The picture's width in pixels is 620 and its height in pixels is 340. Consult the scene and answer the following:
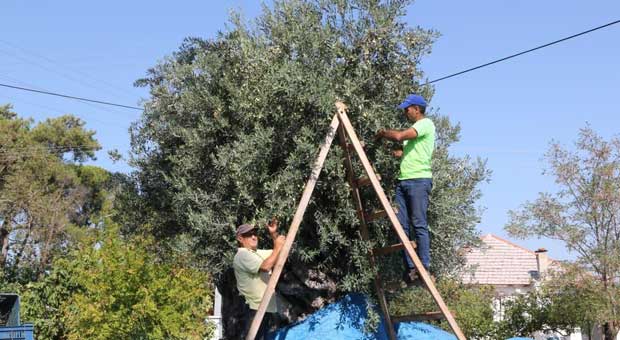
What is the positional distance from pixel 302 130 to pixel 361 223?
1.26 meters

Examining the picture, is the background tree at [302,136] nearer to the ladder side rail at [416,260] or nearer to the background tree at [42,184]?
the ladder side rail at [416,260]

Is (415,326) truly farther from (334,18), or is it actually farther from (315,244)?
(334,18)

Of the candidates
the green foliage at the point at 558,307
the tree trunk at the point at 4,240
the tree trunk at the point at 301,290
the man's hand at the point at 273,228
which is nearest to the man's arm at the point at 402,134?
the man's hand at the point at 273,228

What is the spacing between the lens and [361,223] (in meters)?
9.01

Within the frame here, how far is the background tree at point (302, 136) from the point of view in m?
8.99

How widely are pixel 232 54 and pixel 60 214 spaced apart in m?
28.9

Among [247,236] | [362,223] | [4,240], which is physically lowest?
[247,236]

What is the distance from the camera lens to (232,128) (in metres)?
9.85

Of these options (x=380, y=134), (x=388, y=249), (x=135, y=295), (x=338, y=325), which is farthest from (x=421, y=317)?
(x=135, y=295)

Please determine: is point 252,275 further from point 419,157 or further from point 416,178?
point 419,157

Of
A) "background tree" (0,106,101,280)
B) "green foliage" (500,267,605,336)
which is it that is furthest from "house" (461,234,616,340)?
"background tree" (0,106,101,280)

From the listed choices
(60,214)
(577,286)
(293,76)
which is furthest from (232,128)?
(60,214)

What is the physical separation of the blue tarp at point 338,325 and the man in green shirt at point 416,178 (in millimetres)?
1240

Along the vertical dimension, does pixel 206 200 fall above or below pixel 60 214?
below
